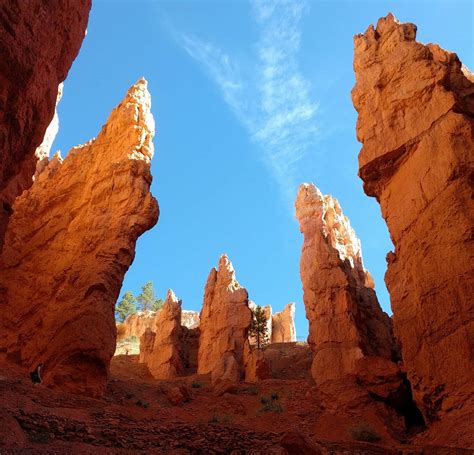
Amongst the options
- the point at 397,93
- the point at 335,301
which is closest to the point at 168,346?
the point at 335,301

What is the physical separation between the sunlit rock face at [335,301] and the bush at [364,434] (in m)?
10.0

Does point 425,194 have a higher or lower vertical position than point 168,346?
lower

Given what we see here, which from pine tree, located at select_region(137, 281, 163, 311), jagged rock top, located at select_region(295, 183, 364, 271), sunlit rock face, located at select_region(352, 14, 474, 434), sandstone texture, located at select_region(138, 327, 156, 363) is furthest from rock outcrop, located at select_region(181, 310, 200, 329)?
sunlit rock face, located at select_region(352, 14, 474, 434)

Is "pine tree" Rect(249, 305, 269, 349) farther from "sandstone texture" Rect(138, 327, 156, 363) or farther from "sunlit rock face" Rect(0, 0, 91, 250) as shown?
"sunlit rock face" Rect(0, 0, 91, 250)

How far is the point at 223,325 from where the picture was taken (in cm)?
4350

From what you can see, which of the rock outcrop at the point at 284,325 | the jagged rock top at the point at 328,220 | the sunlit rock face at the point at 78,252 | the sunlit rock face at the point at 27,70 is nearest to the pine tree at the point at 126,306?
the rock outcrop at the point at 284,325

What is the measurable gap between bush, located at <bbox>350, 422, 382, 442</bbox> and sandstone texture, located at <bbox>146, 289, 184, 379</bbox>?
940 inches

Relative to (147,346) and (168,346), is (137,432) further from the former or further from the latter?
(147,346)

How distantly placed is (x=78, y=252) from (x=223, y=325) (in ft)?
71.7

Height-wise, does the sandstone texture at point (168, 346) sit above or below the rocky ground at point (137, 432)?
above

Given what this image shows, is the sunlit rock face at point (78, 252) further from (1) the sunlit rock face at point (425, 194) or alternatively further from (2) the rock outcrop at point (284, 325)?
(2) the rock outcrop at point (284, 325)

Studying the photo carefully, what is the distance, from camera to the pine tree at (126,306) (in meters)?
70.4

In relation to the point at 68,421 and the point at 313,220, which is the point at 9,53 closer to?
the point at 68,421

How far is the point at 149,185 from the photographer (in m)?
27.6
